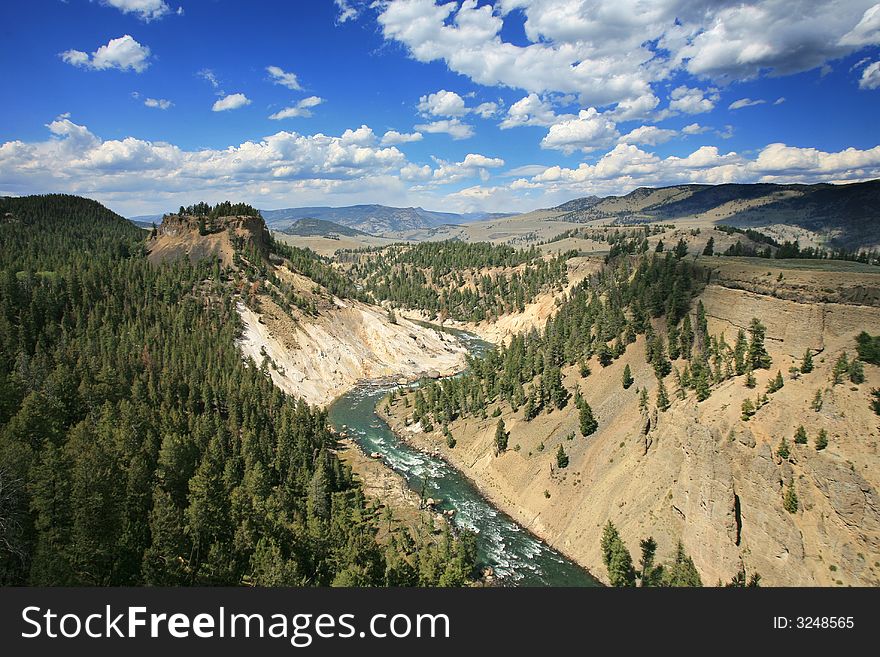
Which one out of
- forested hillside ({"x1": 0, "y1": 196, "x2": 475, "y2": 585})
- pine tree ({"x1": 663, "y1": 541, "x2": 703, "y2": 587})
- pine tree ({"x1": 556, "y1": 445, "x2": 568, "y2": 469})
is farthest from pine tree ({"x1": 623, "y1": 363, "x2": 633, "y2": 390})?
forested hillside ({"x1": 0, "y1": 196, "x2": 475, "y2": 585})

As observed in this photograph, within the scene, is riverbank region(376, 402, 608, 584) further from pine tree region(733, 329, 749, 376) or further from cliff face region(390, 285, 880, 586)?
pine tree region(733, 329, 749, 376)

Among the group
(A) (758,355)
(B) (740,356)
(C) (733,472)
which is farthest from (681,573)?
(B) (740,356)

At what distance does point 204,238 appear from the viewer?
138 m

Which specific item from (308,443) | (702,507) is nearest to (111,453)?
(308,443)

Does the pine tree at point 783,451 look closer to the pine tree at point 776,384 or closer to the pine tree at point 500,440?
the pine tree at point 776,384

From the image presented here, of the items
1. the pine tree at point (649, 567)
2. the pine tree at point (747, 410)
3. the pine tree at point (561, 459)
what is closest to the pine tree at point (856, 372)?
the pine tree at point (747, 410)

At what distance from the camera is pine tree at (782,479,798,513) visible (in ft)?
121

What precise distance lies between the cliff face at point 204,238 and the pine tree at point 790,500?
12472 cm

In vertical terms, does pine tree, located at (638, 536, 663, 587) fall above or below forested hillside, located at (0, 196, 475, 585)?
below

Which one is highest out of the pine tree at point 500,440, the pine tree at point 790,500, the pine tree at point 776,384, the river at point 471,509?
the pine tree at point 776,384

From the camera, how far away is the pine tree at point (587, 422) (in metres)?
59.8

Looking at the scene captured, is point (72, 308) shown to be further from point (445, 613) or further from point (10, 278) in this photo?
point (445, 613)

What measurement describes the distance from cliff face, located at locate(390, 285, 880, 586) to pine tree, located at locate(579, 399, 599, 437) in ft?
3.11

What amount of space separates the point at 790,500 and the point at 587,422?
2437cm
